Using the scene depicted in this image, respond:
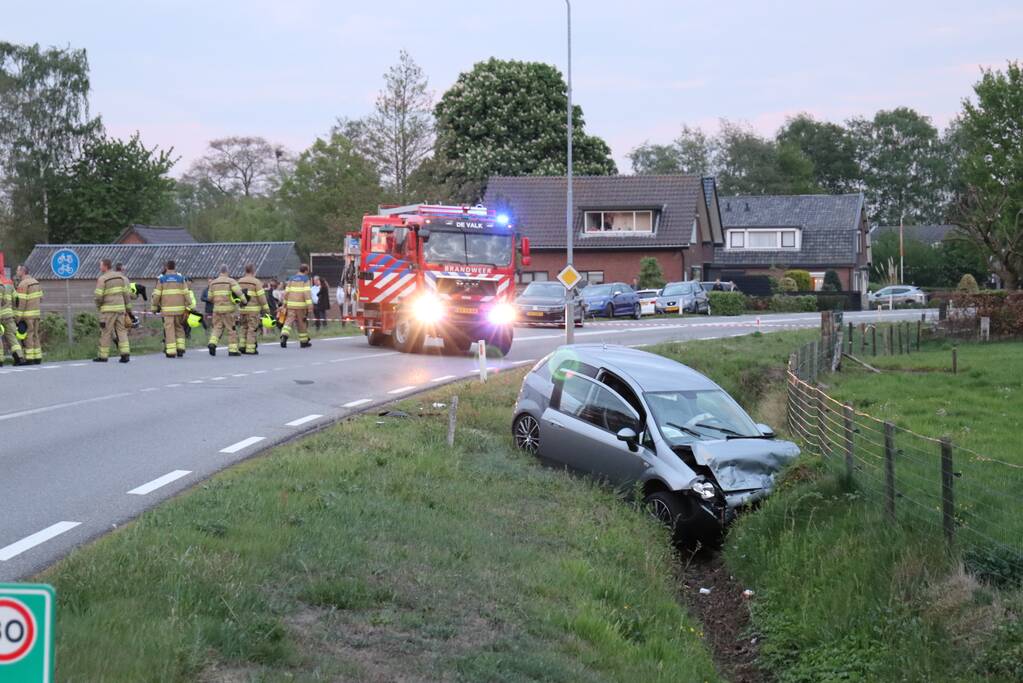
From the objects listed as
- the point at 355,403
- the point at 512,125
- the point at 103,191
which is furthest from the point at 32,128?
the point at 355,403

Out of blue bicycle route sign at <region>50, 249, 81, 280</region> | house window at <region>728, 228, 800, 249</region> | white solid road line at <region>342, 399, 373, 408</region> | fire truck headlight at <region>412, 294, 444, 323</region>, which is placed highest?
house window at <region>728, 228, 800, 249</region>

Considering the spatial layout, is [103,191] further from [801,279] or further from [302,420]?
[302,420]

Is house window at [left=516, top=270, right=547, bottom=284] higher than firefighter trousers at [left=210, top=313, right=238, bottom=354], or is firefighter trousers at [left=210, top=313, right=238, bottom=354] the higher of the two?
house window at [left=516, top=270, right=547, bottom=284]

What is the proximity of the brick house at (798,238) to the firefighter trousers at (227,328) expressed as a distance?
5368 centimetres

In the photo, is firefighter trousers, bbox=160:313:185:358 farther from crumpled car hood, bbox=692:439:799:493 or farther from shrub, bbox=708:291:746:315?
shrub, bbox=708:291:746:315

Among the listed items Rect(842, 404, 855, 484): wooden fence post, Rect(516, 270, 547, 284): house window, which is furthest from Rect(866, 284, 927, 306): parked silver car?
Rect(842, 404, 855, 484): wooden fence post

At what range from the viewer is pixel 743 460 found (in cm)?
1234

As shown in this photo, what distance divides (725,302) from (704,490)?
42696 millimetres

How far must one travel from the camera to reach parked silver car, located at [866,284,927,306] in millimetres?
69812

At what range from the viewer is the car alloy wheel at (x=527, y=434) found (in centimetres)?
1420

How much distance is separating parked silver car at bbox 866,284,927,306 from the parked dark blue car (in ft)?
85.8

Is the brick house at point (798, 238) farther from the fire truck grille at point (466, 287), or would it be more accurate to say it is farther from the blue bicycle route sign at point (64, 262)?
the blue bicycle route sign at point (64, 262)

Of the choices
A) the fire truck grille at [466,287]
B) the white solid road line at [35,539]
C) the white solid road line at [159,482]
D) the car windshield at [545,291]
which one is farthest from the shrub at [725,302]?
the white solid road line at [35,539]

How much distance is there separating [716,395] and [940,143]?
376ft
